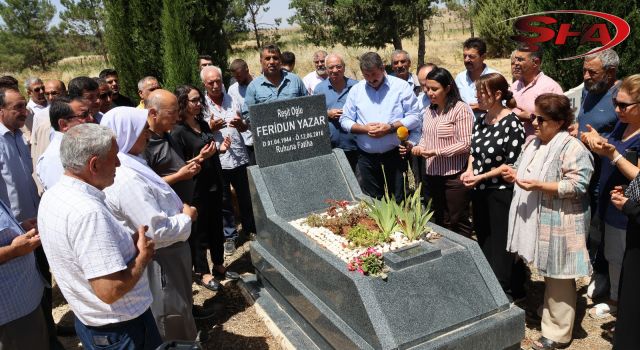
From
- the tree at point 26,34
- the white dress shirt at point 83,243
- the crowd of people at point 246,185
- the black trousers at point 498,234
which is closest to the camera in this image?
the white dress shirt at point 83,243

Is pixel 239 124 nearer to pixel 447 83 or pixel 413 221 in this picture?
pixel 447 83

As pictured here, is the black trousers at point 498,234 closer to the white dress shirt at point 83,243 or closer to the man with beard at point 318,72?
the white dress shirt at point 83,243

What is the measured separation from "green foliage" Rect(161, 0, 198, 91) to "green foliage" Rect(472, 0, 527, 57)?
19.2 metres

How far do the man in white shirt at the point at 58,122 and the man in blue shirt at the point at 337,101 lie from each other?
9.72ft

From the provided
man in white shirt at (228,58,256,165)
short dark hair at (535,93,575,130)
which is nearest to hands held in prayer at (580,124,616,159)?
short dark hair at (535,93,575,130)

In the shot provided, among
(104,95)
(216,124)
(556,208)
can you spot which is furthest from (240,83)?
(556,208)

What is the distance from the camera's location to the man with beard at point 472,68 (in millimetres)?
5535

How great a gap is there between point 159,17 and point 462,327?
7607 mm

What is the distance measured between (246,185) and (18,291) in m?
3.62

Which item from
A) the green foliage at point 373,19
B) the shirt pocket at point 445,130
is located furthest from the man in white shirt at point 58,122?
the green foliage at point 373,19

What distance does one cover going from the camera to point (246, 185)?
6.23 m

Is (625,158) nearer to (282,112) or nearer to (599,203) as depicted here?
(599,203)

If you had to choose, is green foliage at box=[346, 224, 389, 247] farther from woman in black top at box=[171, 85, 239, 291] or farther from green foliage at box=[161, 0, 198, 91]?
green foliage at box=[161, 0, 198, 91]

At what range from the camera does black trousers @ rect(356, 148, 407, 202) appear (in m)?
5.42
